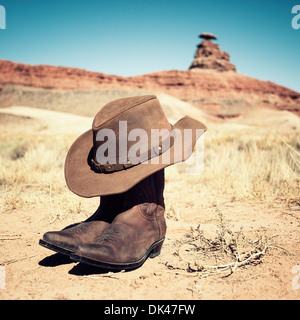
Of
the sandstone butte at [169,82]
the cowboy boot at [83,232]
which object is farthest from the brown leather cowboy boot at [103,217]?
the sandstone butte at [169,82]

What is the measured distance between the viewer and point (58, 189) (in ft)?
13.2

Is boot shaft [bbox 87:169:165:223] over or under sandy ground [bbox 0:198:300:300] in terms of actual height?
over

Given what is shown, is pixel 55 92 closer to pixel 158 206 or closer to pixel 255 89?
pixel 255 89

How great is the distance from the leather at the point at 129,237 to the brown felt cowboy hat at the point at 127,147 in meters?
0.26

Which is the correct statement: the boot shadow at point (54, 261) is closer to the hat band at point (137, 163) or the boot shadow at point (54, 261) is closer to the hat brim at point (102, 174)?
the hat brim at point (102, 174)

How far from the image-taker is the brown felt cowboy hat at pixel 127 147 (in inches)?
67.1

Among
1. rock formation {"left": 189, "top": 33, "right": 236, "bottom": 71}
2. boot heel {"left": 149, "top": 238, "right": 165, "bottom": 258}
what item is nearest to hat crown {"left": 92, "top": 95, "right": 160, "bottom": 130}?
boot heel {"left": 149, "top": 238, "right": 165, "bottom": 258}

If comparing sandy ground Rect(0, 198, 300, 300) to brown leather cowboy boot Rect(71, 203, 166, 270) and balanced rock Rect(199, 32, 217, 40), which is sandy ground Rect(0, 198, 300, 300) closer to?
brown leather cowboy boot Rect(71, 203, 166, 270)

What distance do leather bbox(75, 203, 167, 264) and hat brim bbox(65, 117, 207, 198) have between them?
0.26 m

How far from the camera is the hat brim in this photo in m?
1.61

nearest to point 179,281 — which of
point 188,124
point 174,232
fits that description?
point 174,232

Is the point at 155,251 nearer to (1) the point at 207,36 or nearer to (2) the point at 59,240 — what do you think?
(2) the point at 59,240

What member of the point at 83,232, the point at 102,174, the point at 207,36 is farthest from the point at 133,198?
the point at 207,36

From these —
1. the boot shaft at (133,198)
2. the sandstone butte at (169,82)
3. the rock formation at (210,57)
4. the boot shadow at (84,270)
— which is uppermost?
the rock formation at (210,57)
